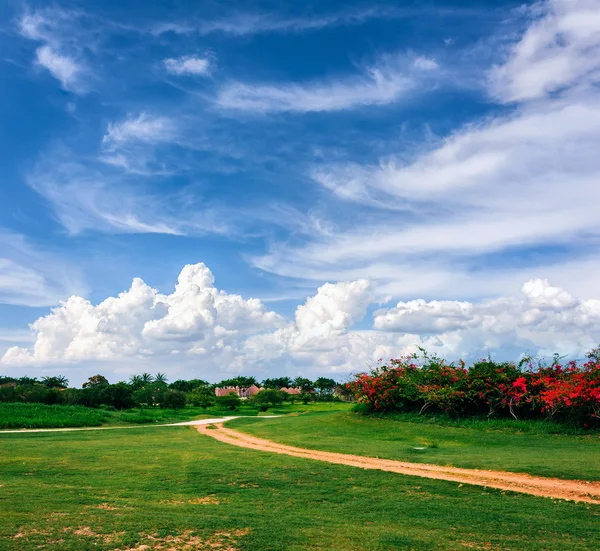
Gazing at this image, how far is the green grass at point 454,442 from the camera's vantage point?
18906 mm

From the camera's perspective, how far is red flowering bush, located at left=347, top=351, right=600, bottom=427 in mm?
28547

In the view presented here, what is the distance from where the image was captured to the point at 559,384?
2984 centimetres

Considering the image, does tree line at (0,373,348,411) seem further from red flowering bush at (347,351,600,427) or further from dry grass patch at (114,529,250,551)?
dry grass patch at (114,529,250,551)

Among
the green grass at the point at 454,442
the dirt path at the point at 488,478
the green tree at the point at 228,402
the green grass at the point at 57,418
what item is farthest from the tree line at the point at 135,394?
the dirt path at the point at 488,478

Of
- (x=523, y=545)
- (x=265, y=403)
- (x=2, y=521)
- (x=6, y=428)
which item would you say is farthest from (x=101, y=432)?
(x=265, y=403)

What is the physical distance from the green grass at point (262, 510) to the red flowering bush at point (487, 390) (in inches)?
658

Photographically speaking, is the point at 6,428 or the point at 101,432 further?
the point at 6,428

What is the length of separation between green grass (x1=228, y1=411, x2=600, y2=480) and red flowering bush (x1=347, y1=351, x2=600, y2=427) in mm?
1472

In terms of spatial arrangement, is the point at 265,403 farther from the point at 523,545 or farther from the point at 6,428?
the point at 523,545

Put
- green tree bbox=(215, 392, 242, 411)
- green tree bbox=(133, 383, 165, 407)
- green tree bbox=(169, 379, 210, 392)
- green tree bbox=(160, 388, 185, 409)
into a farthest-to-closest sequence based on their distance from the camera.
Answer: green tree bbox=(169, 379, 210, 392), green tree bbox=(215, 392, 242, 411), green tree bbox=(133, 383, 165, 407), green tree bbox=(160, 388, 185, 409)

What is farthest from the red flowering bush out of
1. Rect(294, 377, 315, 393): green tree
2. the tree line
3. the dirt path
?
Rect(294, 377, 315, 393): green tree

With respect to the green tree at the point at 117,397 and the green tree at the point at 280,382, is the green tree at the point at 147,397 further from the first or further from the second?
the green tree at the point at 280,382

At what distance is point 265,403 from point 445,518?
7990 cm

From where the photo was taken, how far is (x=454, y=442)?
1071 inches
